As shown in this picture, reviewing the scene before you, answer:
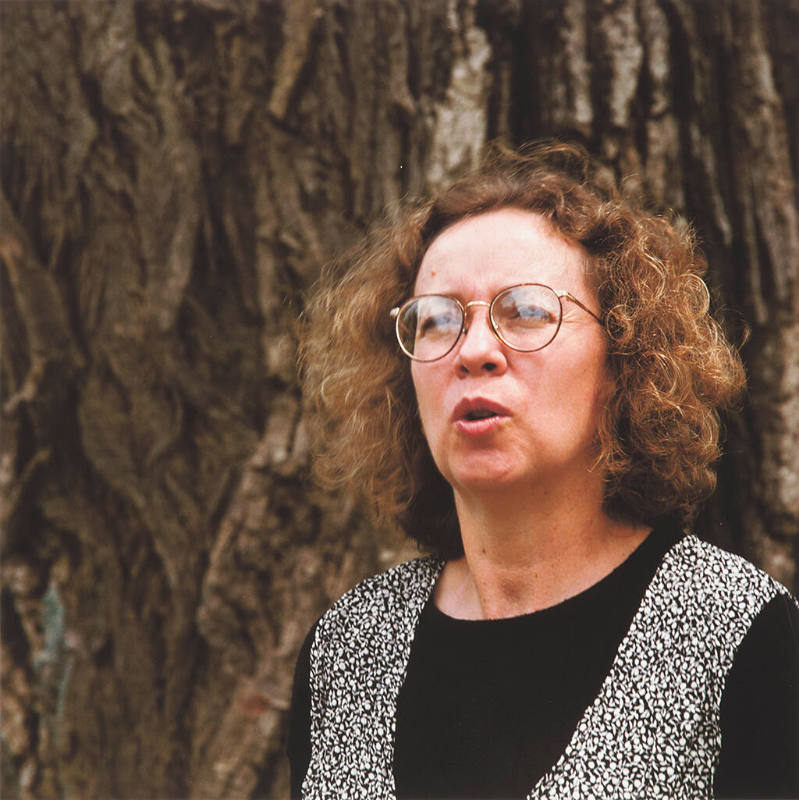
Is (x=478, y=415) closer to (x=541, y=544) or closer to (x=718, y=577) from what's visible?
(x=541, y=544)

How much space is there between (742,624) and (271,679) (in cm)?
143

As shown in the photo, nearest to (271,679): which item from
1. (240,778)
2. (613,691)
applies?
(240,778)

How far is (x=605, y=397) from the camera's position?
1.83 metres

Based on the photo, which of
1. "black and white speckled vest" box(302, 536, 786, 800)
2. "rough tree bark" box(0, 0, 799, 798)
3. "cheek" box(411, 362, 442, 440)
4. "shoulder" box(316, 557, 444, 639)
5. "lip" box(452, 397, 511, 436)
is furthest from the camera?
"rough tree bark" box(0, 0, 799, 798)

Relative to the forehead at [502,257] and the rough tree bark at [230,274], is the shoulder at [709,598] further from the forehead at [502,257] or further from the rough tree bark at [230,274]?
the rough tree bark at [230,274]

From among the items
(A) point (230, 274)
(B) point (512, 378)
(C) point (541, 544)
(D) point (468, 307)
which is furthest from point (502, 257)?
(A) point (230, 274)

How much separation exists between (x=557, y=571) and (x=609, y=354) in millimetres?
416

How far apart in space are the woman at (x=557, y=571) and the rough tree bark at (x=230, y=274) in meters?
0.50

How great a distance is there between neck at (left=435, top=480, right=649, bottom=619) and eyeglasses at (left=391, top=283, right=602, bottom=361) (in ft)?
0.91

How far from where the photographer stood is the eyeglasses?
1.72 m

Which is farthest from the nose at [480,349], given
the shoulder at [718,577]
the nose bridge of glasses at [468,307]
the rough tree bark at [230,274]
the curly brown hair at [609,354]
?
the rough tree bark at [230,274]

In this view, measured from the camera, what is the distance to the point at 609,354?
1.83 meters

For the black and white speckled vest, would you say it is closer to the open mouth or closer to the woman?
the woman

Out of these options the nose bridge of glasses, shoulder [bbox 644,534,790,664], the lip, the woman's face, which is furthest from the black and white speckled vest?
the nose bridge of glasses
